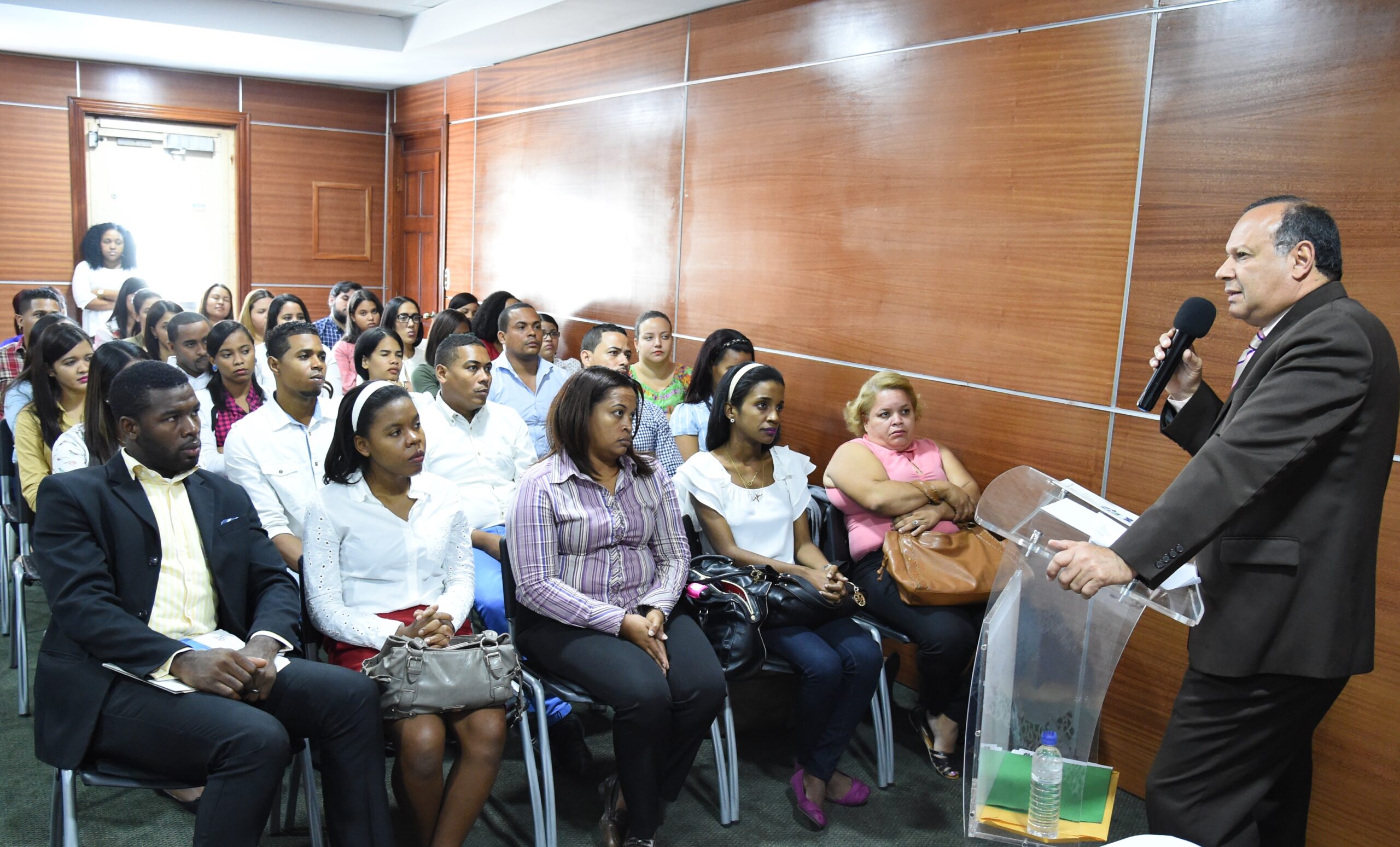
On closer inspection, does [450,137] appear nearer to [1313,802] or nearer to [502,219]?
[502,219]

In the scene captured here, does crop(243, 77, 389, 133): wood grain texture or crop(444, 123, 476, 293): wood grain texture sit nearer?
crop(444, 123, 476, 293): wood grain texture

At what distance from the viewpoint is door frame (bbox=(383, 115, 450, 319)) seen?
28.9ft

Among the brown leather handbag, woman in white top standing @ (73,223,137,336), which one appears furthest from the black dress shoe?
woman in white top standing @ (73,223,137,336)

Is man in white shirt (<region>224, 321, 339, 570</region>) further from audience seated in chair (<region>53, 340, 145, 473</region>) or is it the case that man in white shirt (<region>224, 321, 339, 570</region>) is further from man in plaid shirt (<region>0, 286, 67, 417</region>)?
man in plaid shirt (<region>0, 286, 67, 417</region>)

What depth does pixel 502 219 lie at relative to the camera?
7.84 metres

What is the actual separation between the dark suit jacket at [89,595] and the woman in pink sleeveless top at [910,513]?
203 centimetres

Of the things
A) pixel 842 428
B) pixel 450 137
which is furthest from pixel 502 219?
pixel 842 428

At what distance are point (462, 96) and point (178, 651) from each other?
22.1ft

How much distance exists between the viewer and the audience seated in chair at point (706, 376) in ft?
15.0

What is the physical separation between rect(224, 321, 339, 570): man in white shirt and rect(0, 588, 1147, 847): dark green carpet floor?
33.9 inches

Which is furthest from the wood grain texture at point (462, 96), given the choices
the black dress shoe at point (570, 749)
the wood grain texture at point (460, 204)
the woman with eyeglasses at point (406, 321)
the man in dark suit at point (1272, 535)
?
the man in dark suit at point (1272, 535)

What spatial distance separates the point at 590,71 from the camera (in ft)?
21.8

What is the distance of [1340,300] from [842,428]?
8.75ft

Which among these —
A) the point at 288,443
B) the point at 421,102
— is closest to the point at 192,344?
the point at 288,443
